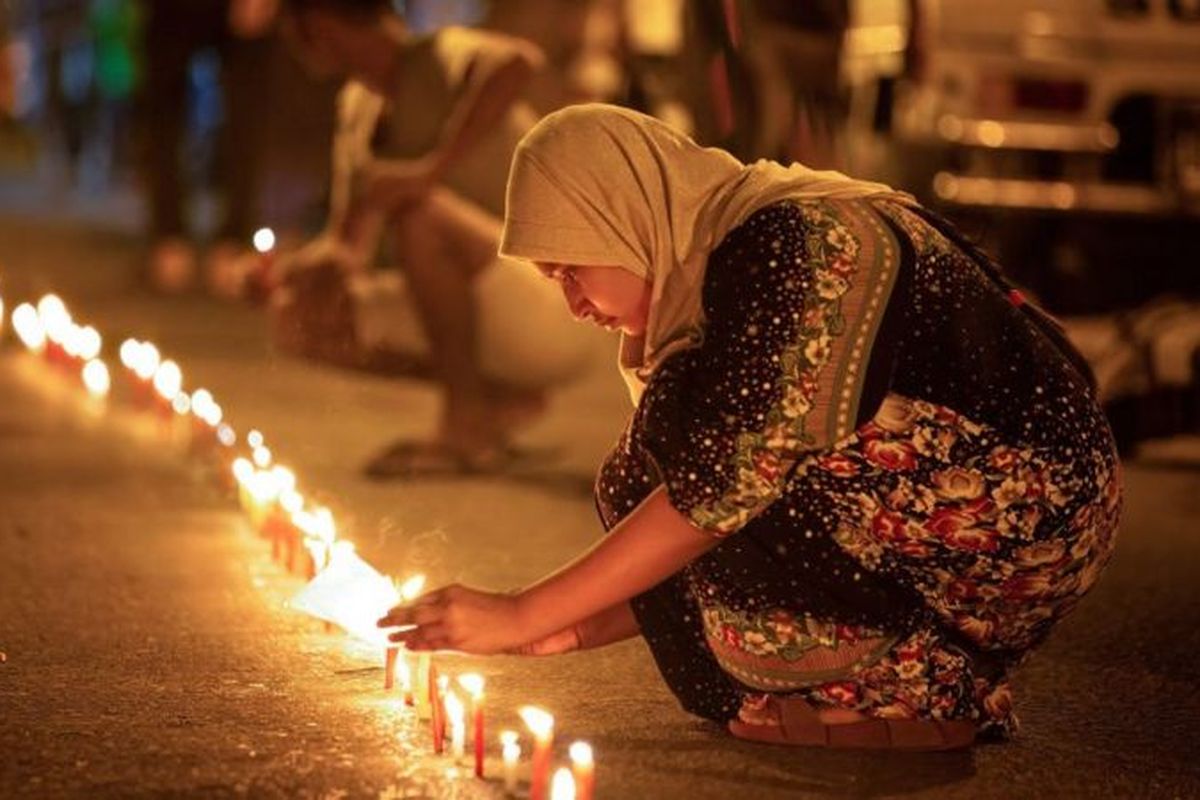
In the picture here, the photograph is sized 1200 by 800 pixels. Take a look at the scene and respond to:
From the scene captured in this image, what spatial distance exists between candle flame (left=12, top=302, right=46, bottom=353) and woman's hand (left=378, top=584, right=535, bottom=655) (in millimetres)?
5849

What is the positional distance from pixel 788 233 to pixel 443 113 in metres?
3.46

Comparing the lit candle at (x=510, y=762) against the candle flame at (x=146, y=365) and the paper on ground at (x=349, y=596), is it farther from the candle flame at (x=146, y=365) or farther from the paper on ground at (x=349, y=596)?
the candle flame at (x=146, y=365)

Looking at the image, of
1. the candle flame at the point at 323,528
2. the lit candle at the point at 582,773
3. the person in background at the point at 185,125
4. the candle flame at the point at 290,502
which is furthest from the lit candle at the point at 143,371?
the lit candle at the point at 582,773

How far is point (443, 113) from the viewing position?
6.93 metres

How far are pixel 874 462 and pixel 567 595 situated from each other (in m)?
0.53

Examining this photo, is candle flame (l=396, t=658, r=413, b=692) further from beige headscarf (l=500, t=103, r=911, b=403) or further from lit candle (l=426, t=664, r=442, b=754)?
beige headscarf (l=500, t=103, r=911, b=403)

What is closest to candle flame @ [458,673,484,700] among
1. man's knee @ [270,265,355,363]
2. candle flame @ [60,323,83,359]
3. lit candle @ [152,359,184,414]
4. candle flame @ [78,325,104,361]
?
man's knee @ [270,265,355,363]

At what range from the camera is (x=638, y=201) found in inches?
144

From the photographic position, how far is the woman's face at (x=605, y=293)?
12.1ft

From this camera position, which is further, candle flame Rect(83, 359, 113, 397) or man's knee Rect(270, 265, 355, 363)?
candle flame Rect(83, 359, 113, 397)

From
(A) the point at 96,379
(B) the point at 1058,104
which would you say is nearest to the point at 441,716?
(A) the point at 96,379

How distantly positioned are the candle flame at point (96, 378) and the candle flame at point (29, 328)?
0.82 metres

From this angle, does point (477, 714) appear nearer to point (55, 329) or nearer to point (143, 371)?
point (143, 371)

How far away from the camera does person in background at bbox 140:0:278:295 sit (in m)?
12.1
